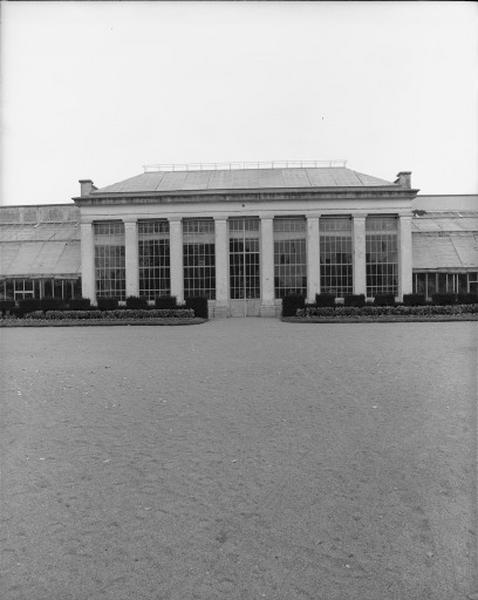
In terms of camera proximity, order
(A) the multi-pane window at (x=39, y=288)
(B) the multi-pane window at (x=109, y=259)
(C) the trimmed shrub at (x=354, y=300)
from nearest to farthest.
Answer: (C) the trimmed shrub at (x=354, y=300) < (B) the multi-pane window at (x=109, y=259) < (A) the multi-pane window at (x=39, y=288)

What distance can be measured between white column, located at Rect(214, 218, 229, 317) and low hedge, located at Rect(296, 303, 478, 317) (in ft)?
28.9

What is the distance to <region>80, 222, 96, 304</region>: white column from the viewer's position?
33688 millimetres

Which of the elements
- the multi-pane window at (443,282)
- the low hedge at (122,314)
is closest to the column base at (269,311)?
the low hedge at (122,314)

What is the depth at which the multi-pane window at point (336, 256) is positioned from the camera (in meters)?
33.5

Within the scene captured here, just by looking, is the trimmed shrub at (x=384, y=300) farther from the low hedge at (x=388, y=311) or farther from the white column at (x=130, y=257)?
the white column at (x=130, y=257)

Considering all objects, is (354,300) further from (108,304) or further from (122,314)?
(108,304)

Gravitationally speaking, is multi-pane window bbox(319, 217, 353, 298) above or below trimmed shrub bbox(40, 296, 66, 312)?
above

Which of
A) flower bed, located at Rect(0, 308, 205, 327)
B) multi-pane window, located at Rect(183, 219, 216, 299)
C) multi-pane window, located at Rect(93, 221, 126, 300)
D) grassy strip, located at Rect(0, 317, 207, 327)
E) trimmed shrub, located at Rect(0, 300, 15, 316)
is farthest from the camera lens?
multi-pane window, located at Rect(93, 221, 126, 300)

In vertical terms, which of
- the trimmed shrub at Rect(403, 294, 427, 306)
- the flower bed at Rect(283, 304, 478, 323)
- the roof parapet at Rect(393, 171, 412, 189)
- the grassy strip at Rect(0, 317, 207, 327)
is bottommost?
the grassy strip at Rect(0, 317, 207, 327)

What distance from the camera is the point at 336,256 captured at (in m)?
33.6

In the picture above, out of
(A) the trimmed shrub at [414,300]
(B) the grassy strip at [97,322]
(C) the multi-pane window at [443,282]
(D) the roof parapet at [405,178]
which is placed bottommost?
(B) the grassy strip at [97,322]

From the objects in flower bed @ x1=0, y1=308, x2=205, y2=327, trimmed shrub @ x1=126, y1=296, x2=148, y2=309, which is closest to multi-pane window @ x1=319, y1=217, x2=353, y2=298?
flower bed @ x1=0, y1=308, x2=205, y2=327

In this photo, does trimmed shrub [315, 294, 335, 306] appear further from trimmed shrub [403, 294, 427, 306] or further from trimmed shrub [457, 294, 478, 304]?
trimmed shrub [457, 294, 478, 304]

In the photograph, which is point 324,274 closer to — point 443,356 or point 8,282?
point 443,356
